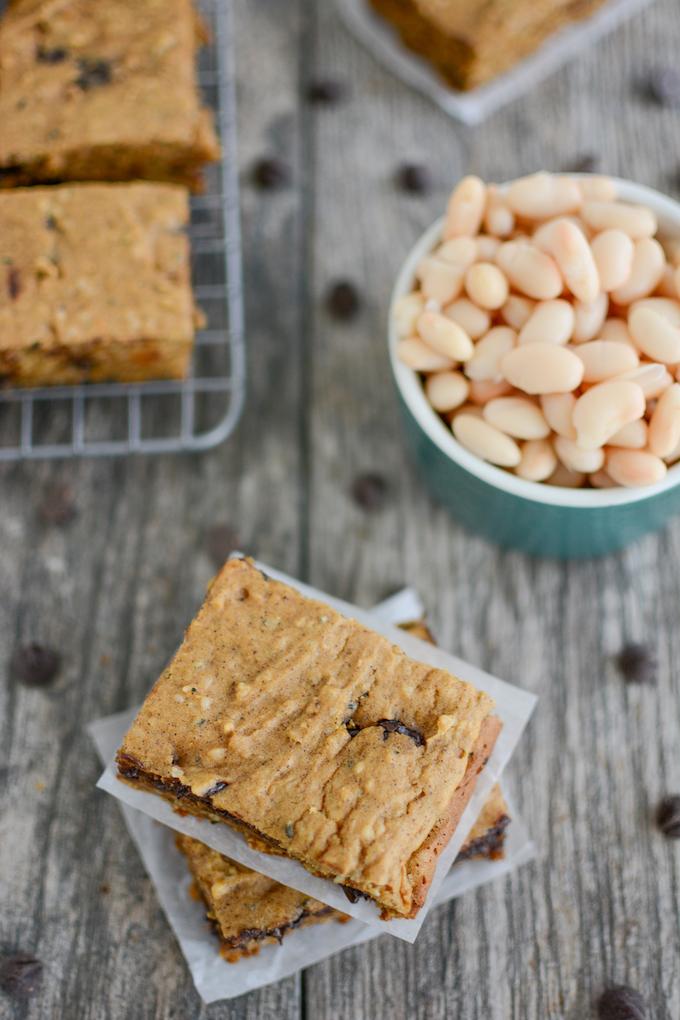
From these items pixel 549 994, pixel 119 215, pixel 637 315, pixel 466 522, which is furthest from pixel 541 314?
pixel 549 994

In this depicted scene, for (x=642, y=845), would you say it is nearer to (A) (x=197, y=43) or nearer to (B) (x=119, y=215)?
(B) (x=119, y=215)

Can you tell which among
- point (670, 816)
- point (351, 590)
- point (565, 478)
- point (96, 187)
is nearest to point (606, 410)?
point (565, 478)

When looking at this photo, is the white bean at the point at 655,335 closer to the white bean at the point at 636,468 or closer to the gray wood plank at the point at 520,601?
the white bean at the point at 636,468

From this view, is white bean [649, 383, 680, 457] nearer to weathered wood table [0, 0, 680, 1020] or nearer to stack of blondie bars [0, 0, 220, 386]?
weathered wood table [0, 0, 680, 1020]

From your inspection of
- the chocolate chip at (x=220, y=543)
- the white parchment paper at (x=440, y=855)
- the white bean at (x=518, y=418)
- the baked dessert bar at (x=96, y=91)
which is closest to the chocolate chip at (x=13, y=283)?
the baked dessert bar at (x=96, y=91)

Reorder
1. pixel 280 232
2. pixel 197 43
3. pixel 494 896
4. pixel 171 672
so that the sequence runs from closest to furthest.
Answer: pixel 171 672 → pixel 494 896 → pixel 197 43 → pixel 280 232

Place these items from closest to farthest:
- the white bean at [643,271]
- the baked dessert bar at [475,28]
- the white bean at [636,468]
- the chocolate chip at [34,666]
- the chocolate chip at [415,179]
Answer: the white bean at [636,468] → the white bean at [643,271] → the chocolate chip at [34,666] → the baked dessert bar at [475,28] → the chocolate chip at [415,179]
